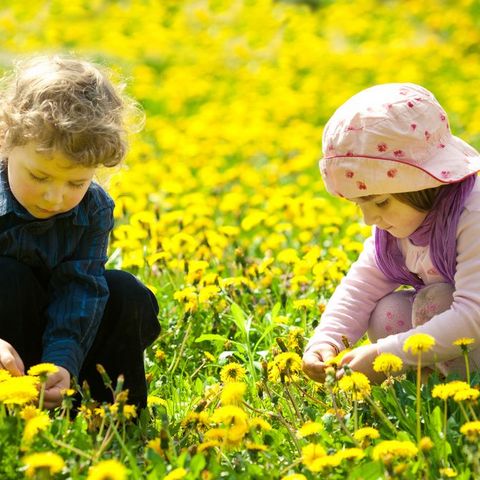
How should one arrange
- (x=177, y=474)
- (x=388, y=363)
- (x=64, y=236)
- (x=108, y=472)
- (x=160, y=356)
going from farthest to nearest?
(x=160, y=356) → (x=64, y=236) → (x=388, y=363) → (x=177, y=474) → (x=108, y=472)

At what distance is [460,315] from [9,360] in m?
1.04

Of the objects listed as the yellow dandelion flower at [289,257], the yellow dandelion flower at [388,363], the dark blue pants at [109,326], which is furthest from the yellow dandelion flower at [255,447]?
the yellow dandelion flower at [289,257]

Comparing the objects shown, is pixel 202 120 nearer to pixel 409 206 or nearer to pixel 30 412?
pixel 409 206

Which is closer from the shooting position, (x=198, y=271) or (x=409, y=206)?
(x=409, y=206)

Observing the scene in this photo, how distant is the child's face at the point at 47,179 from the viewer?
249cm

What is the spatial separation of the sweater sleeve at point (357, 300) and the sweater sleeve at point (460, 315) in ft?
1.07

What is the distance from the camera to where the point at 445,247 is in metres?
2.64

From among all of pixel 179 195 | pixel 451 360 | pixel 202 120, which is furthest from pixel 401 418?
pixel 202 120

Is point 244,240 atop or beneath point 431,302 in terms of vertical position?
beneath

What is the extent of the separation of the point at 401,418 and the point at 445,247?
1.61 ft

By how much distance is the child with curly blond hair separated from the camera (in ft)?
8.23

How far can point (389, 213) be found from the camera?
2615 millimetres

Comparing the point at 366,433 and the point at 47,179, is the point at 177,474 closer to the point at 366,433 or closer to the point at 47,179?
the point at 366,433

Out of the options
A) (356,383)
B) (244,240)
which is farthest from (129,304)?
(244,240)
